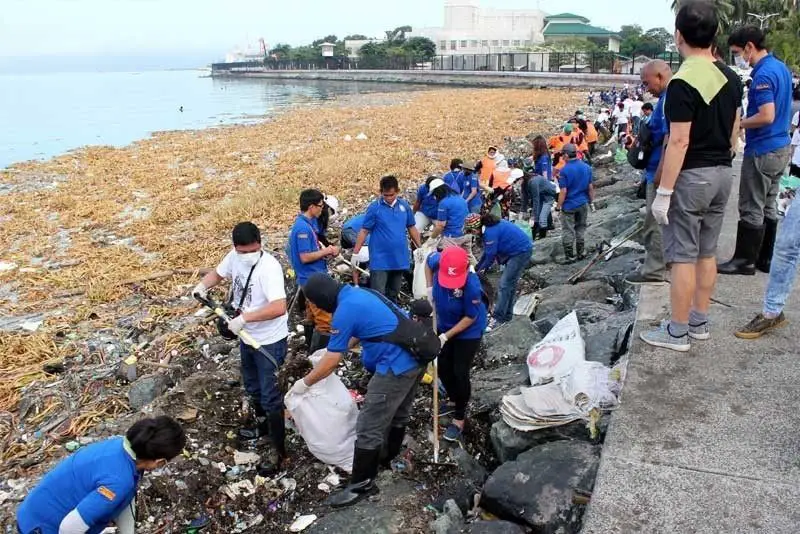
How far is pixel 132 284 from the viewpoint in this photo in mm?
8000

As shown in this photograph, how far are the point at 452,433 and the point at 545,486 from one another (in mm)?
1251

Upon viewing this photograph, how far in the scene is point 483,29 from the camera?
89.9m

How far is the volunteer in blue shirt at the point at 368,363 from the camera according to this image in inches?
138

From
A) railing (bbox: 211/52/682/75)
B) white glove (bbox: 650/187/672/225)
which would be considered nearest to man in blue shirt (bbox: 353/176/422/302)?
white glove (bbox: 650/187/672/225)

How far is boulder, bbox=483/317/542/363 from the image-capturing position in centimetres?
543

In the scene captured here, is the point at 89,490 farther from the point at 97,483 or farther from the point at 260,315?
the point at 260,315

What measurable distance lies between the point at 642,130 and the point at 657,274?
43.4 inches

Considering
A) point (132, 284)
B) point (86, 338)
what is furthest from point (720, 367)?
point (132, 284)

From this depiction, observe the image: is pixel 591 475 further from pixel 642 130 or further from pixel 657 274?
pixel 642 130

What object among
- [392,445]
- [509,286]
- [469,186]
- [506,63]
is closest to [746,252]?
[509,286]

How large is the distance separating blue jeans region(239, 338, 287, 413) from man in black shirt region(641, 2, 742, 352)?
8.10 feet

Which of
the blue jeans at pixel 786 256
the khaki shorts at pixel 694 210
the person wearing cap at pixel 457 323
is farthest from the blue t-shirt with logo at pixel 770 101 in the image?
the person wearing cap at pixel 457 323

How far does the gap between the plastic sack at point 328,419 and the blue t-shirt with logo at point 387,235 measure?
2.56m

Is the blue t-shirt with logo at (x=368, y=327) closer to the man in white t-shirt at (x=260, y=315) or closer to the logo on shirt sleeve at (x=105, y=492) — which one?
the man in white t-shirt at (x=260, y=315)
